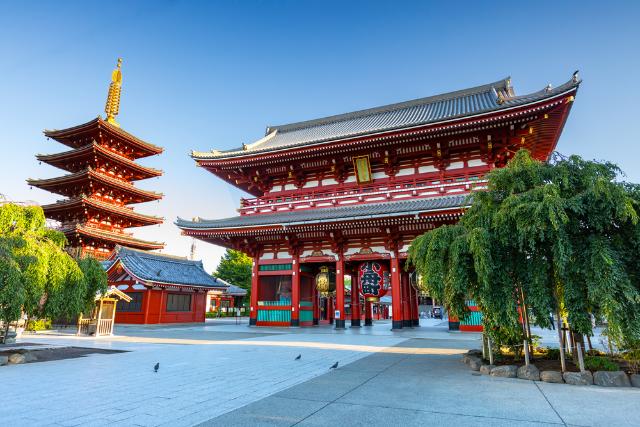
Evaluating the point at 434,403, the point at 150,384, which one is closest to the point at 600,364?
the point at 434,403

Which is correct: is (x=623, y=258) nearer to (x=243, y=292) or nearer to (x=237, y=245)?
(x=237, y=245)

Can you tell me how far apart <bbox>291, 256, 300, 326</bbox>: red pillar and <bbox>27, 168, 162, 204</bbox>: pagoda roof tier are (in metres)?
23.5

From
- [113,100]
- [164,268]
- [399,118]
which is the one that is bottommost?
[164,268]

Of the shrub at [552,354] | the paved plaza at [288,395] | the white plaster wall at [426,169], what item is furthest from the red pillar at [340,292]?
the shrub at [552,354]

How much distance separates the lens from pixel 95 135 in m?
36.0

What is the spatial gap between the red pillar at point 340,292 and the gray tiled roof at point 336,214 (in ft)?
10.7

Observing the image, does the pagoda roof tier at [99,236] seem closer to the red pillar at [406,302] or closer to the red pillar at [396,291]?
the red pillar at [406,302]

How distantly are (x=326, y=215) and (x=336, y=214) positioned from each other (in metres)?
0.57

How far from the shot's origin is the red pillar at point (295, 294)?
21797 millimetres

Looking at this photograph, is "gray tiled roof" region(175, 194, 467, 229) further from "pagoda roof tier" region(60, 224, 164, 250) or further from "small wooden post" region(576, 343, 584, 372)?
"pagoda roof tier" region(60, 224, 164, 250)

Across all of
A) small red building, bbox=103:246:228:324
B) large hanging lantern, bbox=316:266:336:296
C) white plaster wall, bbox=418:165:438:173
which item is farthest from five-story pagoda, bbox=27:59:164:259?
white plaster wall, bbox=418:165:438:173

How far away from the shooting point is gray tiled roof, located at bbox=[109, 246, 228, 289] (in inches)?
1008

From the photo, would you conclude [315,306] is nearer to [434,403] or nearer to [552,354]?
[552,354]

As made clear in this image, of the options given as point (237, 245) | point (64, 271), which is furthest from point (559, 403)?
point (237, 245)
